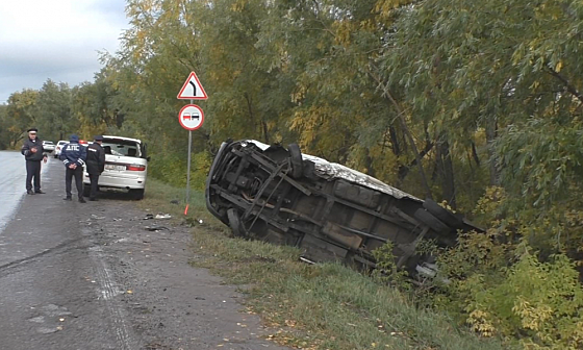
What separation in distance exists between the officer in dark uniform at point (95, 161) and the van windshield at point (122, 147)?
0.88 meters

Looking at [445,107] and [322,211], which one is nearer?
[445,107]

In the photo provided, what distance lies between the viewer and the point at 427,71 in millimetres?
7152

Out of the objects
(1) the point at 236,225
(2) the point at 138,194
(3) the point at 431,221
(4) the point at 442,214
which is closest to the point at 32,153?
(2) the point at 138,194

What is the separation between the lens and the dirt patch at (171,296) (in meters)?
4.62

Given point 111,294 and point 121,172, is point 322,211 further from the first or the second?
point 121,172

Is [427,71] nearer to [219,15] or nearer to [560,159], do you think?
[560,159]

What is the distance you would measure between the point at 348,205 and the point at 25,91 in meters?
112

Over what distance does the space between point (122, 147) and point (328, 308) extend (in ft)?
36.0

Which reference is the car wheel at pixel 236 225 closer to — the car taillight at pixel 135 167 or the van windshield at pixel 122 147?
the car taillight at pixel 135 167

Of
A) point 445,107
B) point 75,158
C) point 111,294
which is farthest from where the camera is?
point 75,158

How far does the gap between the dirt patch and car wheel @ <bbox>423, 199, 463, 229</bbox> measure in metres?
3.46

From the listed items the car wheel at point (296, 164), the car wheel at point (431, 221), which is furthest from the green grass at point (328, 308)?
the car wheel at point (431, 221)

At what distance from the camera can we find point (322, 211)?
28.9 ft

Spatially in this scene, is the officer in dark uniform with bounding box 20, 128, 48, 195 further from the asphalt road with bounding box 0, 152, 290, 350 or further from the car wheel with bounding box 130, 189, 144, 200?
the asphalt road with bounding box 0, 152, 290, 350
